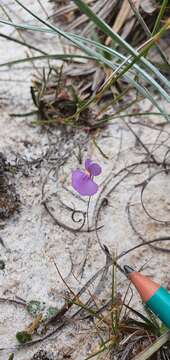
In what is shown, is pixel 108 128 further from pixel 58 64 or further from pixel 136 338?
pixel 136 338

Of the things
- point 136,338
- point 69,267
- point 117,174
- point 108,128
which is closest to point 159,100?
point 108,128

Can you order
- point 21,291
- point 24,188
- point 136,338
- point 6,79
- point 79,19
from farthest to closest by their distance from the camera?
1. point 79,19
2. point 6,79
3. point 24,188
4. point 21,291
5. point 136,338

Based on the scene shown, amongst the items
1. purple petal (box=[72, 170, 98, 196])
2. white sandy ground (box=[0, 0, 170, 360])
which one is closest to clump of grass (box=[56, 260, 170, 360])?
white sandy ground (box=[0, 0, 170, 360])

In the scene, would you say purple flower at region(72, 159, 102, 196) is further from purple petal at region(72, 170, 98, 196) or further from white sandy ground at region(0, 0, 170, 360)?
white sandy ground at region(0, 0, 170, 360)

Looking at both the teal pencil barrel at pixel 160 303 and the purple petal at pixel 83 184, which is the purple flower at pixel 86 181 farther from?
the teal pencil barrel at pixel 160 303

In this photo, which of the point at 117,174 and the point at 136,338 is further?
the point at 117,174

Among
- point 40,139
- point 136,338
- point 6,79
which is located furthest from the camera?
point 6,79

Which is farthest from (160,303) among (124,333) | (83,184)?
(83,184)
